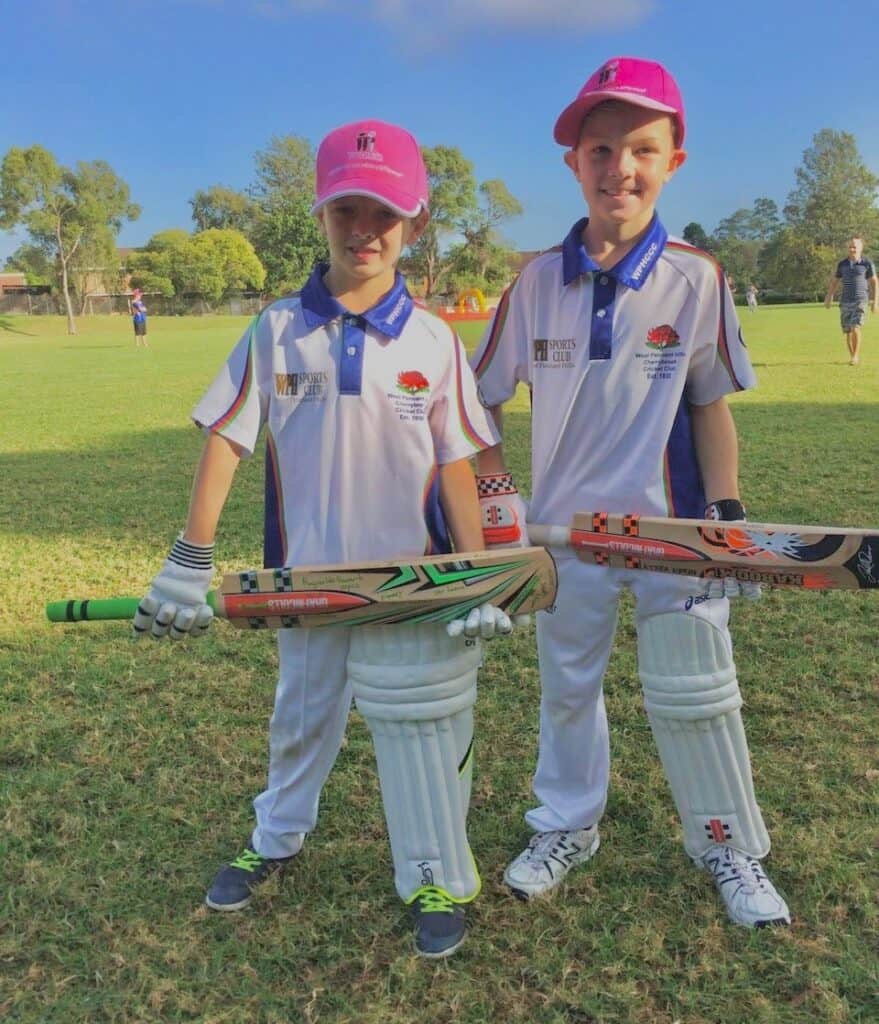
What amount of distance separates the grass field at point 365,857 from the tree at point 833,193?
6953 centimetres

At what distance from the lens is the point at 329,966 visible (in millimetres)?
1925

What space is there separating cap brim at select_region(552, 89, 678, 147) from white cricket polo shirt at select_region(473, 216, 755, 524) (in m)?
0.19

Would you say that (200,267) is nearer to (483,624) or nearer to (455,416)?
(455,416)

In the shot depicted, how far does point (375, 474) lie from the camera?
194cm

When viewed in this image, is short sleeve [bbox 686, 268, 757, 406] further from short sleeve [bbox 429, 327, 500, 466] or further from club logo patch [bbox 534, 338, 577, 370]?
short sleeve [bbox 429, 327, 500, 466]

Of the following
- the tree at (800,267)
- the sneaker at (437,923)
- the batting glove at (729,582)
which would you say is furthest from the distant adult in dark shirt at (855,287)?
the tree at (800,267)

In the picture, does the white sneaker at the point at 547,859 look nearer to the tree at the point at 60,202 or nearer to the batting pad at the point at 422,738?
the batting pad at the point at 422,738

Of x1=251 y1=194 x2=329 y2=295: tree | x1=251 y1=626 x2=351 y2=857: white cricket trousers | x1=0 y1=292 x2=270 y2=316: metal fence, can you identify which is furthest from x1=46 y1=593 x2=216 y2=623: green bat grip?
x1=251 y1=194 x2=329 y2=295: tree

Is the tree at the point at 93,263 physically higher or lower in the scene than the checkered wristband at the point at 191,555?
higher

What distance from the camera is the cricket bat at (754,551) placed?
1869 mm

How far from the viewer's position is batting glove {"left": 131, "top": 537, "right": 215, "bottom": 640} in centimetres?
186

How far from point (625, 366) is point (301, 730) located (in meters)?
1.12

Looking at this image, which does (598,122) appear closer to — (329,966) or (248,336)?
(248,336)

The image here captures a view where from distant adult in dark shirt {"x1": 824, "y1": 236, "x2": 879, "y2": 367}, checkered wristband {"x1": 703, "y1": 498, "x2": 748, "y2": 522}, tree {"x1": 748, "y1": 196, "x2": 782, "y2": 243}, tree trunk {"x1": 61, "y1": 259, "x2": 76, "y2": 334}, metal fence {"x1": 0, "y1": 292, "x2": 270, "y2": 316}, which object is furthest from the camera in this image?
tree {"x1": 748, "y1": 196, "x2": 782, "y2": 243}
